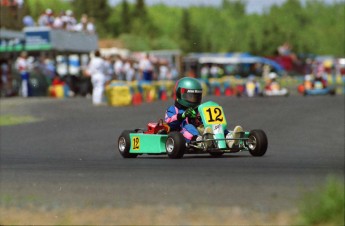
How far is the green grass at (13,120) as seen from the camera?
2082 centimetres

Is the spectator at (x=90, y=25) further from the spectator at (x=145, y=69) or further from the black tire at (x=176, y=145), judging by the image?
the black tire at (x=176, y=145)

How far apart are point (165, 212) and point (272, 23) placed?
116831mm

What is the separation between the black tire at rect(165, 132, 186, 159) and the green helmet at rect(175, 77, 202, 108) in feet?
1.87

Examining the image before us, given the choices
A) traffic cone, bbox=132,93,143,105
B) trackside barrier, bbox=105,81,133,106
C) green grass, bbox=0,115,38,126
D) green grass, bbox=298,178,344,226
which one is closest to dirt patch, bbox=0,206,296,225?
green grass, bbox=298,178,344,226

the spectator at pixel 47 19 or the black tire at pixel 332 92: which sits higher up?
the spectator at pixel 47 19

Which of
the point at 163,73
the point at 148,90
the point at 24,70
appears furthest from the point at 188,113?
the point at 163,73

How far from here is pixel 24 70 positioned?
3325 cm

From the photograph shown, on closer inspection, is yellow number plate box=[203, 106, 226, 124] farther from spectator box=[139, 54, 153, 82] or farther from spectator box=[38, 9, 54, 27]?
spectator box=[38, 9, 54, 27]

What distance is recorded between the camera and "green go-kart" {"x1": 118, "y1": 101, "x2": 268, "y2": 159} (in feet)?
32.2

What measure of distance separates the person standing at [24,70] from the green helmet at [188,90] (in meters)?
24.0

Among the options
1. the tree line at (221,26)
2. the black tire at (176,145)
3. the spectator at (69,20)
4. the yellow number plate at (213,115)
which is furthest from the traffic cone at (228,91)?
the tree line at (221,26)

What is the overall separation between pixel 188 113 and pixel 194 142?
53 centimetres

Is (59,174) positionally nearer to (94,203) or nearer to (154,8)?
(94,203)

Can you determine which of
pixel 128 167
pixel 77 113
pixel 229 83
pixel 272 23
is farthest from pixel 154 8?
pixel 128 167
